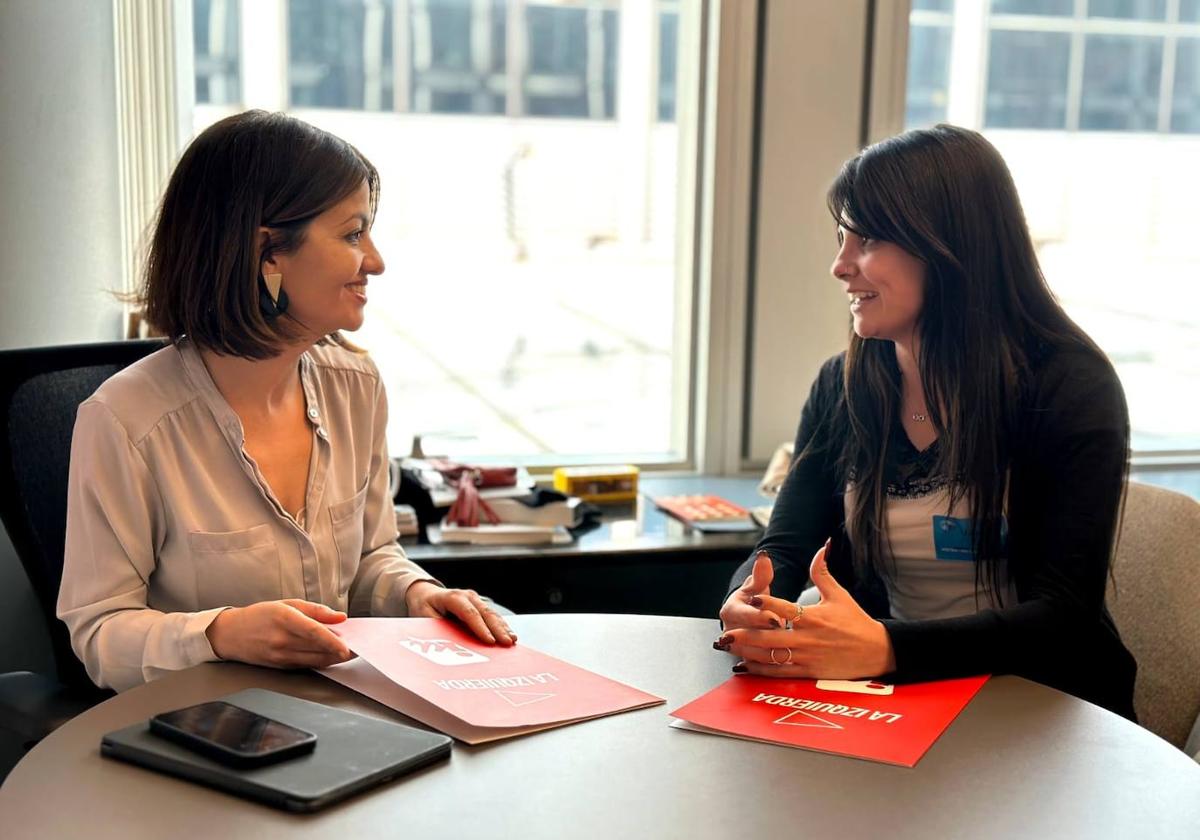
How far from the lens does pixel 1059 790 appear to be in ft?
4.00

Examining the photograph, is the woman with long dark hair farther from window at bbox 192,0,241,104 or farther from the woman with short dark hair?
window at bbox 192,0,241,104

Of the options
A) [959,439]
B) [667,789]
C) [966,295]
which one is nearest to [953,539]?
[959,439]

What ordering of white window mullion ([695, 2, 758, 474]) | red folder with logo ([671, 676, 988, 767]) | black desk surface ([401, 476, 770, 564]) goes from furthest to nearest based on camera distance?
white window mullion ([695, 2, 758, 474]) → black desk surface ([401, 476, 770, 564]) → red folder with logo ([671, 676, 988, 767])

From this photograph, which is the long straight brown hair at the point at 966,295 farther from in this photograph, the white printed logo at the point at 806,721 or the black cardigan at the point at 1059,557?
the white printed logo at the point at 806,721

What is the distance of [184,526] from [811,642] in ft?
2.64

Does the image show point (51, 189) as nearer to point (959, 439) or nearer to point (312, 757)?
point (312, 757)

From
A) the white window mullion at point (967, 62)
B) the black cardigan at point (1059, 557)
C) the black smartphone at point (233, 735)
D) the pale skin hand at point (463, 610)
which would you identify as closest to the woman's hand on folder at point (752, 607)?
the black cardigan at point (1059, 557)

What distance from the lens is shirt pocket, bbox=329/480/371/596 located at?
73.6 inches

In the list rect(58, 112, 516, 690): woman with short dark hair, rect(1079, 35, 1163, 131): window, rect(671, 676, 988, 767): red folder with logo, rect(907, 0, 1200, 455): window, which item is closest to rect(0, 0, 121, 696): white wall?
rect(58, 112, 516, 690): woman with short dark hair

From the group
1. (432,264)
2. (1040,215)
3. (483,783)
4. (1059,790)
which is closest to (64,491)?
(483,783)

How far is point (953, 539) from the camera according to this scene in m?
1.91

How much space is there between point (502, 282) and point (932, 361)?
5.12 feet

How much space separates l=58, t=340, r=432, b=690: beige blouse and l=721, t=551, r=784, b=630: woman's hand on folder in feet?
1.57

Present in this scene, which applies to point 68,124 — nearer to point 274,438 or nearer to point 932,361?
point 274,438
